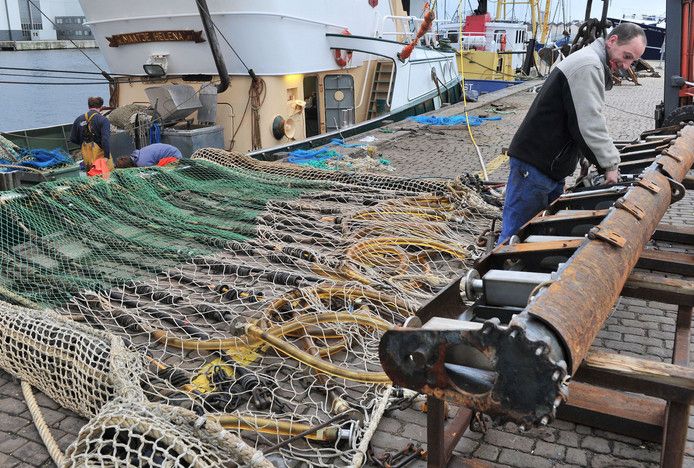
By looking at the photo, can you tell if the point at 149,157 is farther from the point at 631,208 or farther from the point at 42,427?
the point at 631,208

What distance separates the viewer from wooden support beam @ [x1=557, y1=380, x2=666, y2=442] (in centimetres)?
307

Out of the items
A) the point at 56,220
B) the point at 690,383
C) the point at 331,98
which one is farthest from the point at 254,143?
the point at 690,383

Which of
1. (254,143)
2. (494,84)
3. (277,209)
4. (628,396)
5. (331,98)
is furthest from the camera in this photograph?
(494,84)

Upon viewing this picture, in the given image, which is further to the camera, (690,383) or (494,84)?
(494,84)

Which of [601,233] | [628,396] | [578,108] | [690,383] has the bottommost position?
[628,396]

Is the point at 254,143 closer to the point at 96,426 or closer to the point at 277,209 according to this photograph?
the point at 277,209

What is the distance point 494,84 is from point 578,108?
23.2 metres

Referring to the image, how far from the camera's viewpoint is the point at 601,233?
9.07 feet

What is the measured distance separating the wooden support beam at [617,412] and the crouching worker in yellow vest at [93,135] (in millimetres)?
8703

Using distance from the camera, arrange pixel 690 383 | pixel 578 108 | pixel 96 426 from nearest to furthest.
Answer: pixel 690 383 → pixel 96 426 → pixel 578 108

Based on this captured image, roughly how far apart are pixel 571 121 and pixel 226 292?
2854mm

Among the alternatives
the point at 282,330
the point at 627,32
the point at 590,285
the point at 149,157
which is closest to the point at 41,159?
the point at 149,157

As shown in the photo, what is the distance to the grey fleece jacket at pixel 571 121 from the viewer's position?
4.06 metres

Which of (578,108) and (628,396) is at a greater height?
(578,108)
